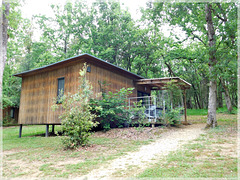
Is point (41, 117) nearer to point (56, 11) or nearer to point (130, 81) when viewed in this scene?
point (130, 81)

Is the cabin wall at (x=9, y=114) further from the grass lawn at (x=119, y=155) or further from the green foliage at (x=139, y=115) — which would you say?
the grass lawn at (x=119, y=155)

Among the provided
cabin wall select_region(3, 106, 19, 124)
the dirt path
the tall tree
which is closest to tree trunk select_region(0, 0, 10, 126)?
the dirt path

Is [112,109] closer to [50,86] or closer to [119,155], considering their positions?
[50,86]

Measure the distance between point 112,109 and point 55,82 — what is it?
12.3 feet

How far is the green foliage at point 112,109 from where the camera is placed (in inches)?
392

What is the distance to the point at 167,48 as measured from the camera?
65.8 ft

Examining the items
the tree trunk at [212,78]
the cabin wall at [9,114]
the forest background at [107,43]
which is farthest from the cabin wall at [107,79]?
the cabin wall at [9,114]

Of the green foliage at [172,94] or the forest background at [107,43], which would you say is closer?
the green foliage at [172,94]

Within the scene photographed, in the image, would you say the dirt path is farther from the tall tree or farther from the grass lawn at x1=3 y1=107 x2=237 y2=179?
the tall tree

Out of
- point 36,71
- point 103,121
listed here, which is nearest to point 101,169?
point 103,121

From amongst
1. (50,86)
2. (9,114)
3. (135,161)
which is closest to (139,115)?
(135,161)

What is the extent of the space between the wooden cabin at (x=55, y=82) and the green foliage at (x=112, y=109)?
0.83m

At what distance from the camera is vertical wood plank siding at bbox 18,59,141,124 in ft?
34.5

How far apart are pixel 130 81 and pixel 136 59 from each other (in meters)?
7.24
